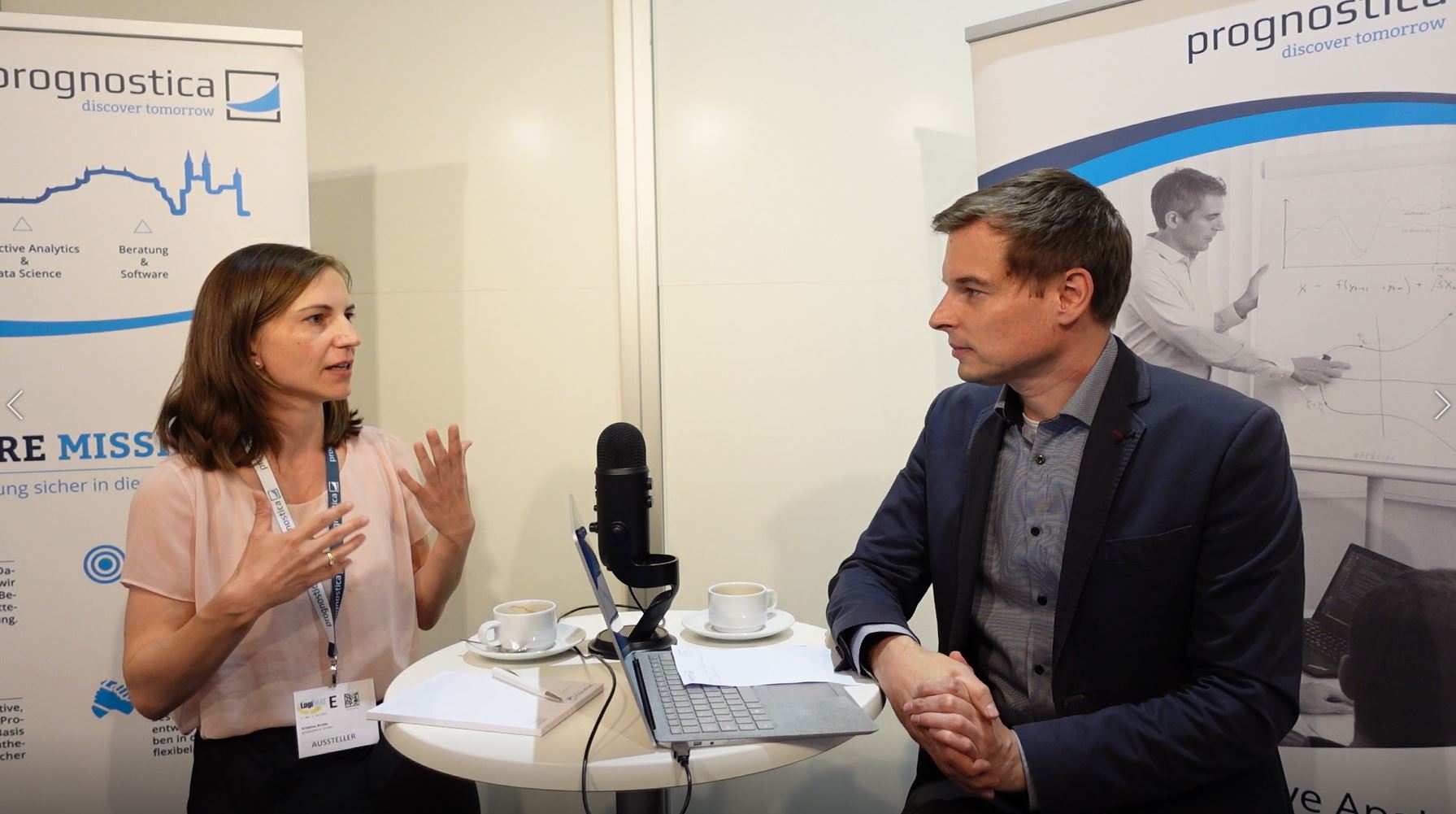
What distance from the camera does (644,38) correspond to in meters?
3.01

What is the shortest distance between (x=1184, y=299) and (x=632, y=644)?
1.52 meters

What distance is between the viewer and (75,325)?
2400mm

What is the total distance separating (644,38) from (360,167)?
1.01 m

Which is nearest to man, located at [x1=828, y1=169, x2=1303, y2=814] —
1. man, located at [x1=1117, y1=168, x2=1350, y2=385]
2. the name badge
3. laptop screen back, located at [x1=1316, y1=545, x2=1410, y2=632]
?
man, located at [x1=1117, y1=168, x2=1350, y2=385]

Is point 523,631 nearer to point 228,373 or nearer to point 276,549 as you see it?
point 276,549

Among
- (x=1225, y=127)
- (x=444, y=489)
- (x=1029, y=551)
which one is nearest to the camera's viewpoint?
(x=1029, y=551)

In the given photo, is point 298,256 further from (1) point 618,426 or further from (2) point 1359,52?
(2) point 1359,52

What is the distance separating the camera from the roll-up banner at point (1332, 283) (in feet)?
6.39

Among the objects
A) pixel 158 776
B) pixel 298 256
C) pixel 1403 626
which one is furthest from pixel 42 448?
pixel 1403 626

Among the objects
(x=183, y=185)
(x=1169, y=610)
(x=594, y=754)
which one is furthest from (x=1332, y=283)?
(x=183, y=185)

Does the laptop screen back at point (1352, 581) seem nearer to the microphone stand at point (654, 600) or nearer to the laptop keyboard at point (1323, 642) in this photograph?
the laptop keyboard at point (1323, 642)

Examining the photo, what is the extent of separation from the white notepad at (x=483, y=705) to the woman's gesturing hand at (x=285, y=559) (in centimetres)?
30

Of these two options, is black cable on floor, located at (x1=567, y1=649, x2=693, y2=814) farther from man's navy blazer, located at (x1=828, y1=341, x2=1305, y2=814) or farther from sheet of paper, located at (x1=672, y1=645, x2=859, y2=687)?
man's navy blazer, located at (x1=828, y1=341, x2=1305, y2=814)

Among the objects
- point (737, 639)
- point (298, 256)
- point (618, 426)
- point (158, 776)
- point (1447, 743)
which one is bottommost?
point (158, 776)
